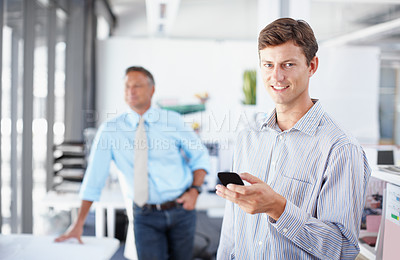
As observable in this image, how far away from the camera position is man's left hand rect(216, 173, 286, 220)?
99 cm

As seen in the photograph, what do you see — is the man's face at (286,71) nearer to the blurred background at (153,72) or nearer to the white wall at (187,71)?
the blurred background at (153,72)

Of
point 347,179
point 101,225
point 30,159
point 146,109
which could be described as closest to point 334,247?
point 347,179

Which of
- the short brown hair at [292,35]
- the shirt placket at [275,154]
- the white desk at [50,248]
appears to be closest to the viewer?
the short brown hair at [292,35]

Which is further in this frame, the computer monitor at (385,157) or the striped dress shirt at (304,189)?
the computer monitor at (385,157)

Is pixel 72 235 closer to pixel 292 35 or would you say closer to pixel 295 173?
pixel 295 173

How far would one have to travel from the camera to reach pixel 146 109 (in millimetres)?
2387

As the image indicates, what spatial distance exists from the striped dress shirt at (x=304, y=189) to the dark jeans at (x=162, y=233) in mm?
824

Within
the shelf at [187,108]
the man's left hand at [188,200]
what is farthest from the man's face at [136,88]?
the shelf at [187,108]

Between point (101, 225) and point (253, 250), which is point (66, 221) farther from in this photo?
point (253, 250)

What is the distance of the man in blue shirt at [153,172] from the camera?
2232mm

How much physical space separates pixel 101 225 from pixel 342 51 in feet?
8.03

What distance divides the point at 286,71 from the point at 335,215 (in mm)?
469

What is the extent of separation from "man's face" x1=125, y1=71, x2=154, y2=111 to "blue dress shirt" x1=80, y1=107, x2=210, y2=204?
10cm

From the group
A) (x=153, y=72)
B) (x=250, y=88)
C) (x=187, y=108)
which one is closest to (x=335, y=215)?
(x=250, y=88)
